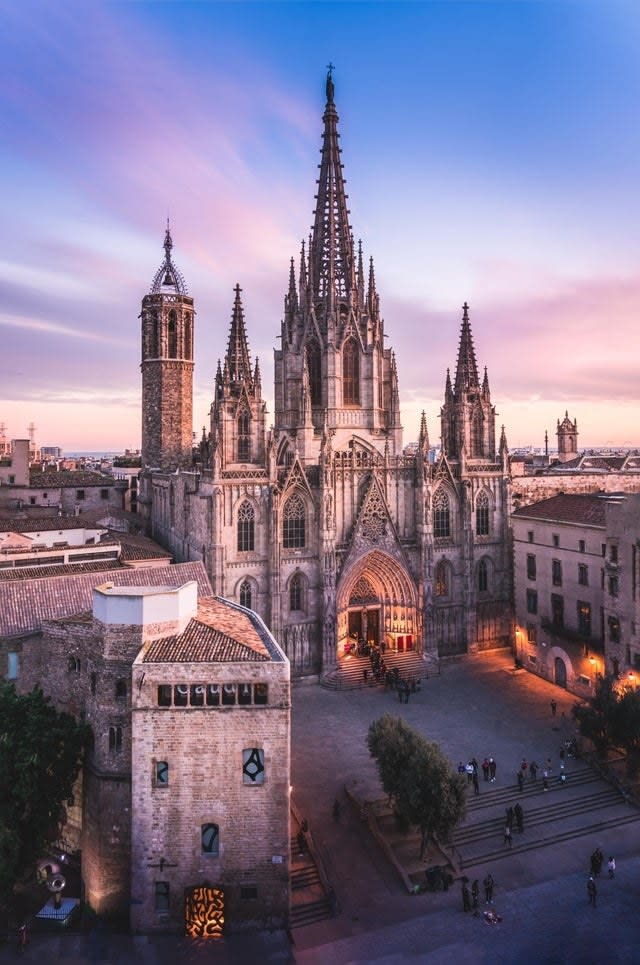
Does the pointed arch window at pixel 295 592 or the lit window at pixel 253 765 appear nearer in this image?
the lit window at pixel 253 765

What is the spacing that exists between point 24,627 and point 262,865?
13.3m

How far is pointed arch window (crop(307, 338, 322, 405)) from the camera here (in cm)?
4904

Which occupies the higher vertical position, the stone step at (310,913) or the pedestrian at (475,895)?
the pedestrian at (475,895)

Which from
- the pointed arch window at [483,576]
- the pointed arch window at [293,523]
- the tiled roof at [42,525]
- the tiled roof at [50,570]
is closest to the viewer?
the tiled roof at [50,570]

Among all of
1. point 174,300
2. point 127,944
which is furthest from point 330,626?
point 174,300

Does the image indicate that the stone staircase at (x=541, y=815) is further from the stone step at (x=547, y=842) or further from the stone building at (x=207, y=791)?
the stone building at (x=207, y=791)

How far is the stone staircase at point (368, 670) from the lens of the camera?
4178 cm

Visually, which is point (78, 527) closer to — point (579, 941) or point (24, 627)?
point (24, 627)

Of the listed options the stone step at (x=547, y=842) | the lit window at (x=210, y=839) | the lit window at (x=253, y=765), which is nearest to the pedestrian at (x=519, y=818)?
the stone step at (x=547, y=842)

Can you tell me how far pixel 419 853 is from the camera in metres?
25.0

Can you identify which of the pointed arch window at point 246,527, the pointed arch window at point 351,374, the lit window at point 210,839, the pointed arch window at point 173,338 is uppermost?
the pointed arch window at point 173,338

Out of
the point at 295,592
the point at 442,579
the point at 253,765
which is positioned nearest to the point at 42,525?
the point at 295,592

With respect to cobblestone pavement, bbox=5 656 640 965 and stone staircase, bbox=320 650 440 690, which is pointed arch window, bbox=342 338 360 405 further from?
cobblestone pavement, bbox=5 656 640 965

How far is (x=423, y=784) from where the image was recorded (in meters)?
23.7
